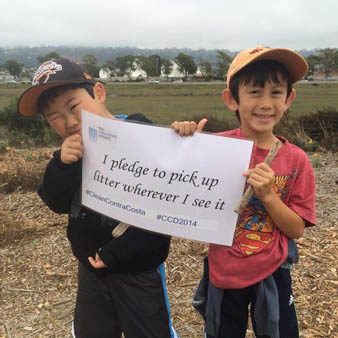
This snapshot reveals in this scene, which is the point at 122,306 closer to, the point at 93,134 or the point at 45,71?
the point at 93,134

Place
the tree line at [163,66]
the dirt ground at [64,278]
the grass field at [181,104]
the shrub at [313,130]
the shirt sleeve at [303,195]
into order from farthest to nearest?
the tree line at [163,66], the grass field at [181,104], the shrub at [313,130], the dirt ground at [64,278], the shirt sleeve at [303,195]

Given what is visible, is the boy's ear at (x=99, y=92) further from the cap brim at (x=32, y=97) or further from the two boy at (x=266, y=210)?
the two boy at (x=266, y=210)

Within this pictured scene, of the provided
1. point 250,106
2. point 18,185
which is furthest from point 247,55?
point 18,185

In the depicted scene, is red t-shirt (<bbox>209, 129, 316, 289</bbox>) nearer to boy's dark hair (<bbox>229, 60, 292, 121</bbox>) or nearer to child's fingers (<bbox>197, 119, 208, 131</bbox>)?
child's fingers (<bbox>197, 119, 208, 131</bbox>)

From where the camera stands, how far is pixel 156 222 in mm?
1777

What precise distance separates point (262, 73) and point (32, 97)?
3.29 feet

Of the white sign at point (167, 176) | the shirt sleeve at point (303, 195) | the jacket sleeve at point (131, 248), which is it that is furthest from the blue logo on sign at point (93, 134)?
the shirt sleeve at point (303, 195)

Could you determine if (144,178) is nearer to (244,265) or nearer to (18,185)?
(244,265)

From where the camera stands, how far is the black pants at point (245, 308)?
6.31 feet

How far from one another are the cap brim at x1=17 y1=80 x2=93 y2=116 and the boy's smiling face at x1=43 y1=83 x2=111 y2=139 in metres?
0.06

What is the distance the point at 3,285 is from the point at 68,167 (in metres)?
2.02

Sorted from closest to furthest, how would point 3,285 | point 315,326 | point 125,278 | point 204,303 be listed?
1. point 125,278
2. point 204,303
3. point 315,326
4. point 3,285

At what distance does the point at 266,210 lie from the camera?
180 centimetres

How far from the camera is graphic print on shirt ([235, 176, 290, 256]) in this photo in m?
1.82
